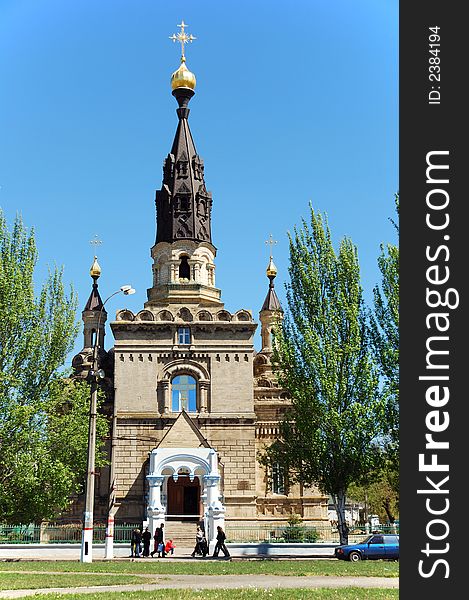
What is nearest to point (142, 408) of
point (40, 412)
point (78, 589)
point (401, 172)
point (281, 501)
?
point (281, 501)

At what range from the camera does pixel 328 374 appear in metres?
32.0

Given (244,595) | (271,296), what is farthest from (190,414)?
(244,595)

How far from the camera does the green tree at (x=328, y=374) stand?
3127 cm

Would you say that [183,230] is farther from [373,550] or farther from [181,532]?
[373,550]

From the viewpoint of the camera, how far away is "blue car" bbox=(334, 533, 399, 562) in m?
28.1

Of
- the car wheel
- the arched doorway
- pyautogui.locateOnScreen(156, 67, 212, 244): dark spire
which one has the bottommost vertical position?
the car wheel

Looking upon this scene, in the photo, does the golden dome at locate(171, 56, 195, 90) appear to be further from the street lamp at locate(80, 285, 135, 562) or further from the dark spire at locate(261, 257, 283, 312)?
the street lamp at locate(80, 285, 135, 562)

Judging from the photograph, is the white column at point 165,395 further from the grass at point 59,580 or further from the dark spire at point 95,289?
the grass at point 59,580

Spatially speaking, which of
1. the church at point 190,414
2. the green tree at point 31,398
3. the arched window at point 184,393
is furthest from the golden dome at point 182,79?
the green tree at point 31,398

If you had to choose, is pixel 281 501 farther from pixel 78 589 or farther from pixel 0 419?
pixel 78 589

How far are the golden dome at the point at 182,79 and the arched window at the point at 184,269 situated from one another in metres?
11.7

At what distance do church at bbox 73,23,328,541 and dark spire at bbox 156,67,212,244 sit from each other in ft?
2.93

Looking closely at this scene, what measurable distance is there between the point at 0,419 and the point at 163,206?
Result: 77.3 ft

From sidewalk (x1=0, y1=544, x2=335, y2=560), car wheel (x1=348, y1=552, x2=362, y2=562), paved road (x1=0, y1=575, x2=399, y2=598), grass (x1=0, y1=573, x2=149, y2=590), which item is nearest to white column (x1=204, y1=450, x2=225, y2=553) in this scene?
sidewalk (x1=0, y1=544, x2=335, y2=560)
